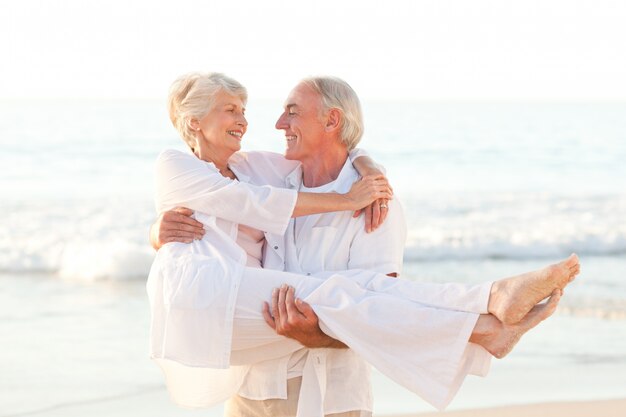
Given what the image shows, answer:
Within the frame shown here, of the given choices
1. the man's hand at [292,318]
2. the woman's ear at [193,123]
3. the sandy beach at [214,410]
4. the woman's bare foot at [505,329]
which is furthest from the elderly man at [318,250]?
the sandy beach at [214,410]

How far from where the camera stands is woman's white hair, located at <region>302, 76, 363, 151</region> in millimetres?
3902

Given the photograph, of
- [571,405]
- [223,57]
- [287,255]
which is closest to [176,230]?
[287,255]

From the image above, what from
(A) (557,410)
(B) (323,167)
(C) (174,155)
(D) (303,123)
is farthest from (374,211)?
(A) (557,410)

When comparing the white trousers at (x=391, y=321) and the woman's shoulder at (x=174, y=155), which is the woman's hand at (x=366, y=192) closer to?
the white trousers at (x=391, y=321)

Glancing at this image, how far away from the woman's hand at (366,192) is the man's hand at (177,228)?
0.53 metres

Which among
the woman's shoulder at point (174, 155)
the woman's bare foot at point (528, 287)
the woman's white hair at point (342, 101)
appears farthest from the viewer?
the woman's white hair at point (342, 101)

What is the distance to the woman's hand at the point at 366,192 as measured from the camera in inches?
145

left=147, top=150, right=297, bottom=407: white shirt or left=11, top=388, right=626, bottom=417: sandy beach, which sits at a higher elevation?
left=147, top=150, right=297, bottom=407: white shirt

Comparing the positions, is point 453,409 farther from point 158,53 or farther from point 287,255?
point 158,53

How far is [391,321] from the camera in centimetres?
345

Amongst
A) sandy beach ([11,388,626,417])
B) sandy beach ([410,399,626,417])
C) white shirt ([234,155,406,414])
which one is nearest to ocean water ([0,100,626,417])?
sandy beach ([11,388,626,417])

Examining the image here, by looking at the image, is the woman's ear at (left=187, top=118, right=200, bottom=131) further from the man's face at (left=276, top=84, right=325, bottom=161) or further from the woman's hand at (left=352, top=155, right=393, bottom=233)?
the woman's hand at (left=352, top=155, right=393, bottom=233)

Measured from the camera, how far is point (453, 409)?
5543mm

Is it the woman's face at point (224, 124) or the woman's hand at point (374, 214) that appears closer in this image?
the woman's hand at point (374, 214)
